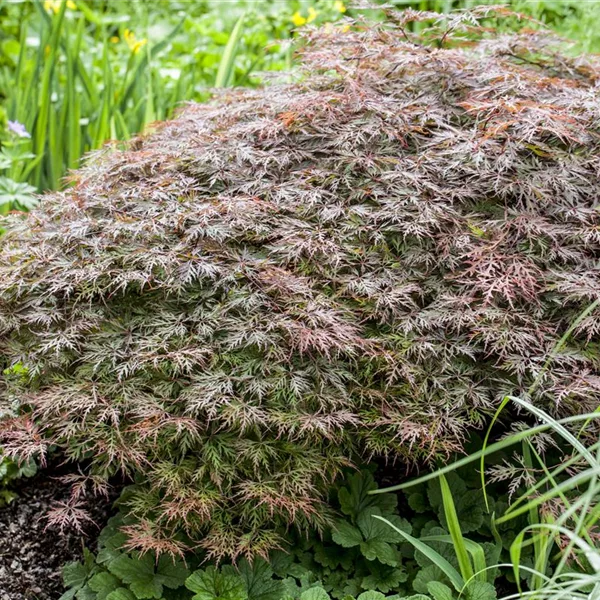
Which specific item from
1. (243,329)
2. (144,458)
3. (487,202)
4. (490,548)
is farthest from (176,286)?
(490,548)

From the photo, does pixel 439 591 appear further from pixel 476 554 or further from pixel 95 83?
pixel 95 83

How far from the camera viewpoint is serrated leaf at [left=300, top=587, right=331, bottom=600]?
5.38 ft

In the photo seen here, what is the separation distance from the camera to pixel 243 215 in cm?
184

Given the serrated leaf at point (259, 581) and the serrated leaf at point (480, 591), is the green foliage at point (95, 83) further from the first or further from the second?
the serrated leaf at point (480, 591)

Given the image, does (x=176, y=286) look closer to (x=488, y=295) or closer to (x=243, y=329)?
(x=243, y=329)

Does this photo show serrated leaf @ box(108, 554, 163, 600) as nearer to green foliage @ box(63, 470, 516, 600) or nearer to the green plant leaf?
green foliage @ box(63, 470, 516, 600)

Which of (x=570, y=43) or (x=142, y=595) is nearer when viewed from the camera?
(x=142, y=595)

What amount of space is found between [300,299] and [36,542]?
1.09 metres

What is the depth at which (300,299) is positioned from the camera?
1.72 metres

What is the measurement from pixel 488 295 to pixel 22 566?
1486 mm

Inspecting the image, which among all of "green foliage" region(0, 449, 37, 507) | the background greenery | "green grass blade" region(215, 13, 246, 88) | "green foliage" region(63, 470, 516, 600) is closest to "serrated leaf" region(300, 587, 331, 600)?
"green foliage" region(63, 470, 516, 600)

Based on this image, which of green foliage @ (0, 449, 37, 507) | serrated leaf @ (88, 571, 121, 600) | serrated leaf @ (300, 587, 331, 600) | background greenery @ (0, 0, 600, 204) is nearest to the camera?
serrated leaf @ (300, 587, 331, 600)

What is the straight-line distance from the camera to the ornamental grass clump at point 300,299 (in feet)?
5.43

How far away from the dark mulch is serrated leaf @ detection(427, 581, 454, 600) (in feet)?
3.00
